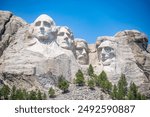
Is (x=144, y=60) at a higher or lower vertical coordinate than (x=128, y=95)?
higher

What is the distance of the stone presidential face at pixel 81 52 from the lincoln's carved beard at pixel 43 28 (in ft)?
3.39

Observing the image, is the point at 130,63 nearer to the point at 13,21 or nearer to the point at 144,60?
the point at 144,60

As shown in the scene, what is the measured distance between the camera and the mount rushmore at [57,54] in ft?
35.7

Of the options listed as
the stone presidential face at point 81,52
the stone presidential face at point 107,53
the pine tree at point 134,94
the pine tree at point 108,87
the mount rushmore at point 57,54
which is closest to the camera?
the pine tree at point 134,94

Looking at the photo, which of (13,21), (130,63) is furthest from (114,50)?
(13,21)

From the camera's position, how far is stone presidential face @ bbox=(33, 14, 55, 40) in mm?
11367

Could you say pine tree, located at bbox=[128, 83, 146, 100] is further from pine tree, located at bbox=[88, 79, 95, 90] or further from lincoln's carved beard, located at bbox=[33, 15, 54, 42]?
lincoln's carved beard, located at bbox=[33, 15, 54, 42]

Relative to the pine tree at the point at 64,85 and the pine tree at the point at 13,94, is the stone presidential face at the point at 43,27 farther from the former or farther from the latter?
the pine tree at the point at 13,94

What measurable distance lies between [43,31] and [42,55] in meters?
0.65

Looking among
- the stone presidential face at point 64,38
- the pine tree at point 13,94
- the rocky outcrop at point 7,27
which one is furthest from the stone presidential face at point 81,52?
the pine tree at point 13,94

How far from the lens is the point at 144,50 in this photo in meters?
12.6

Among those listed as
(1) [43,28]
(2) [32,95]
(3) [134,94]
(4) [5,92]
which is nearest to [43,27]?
(1) [43,28]

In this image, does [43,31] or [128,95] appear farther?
[43,31]

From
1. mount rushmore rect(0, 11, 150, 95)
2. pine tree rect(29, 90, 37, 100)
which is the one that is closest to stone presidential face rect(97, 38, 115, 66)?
mount rushmore rect(0, 11, 150, 95)
